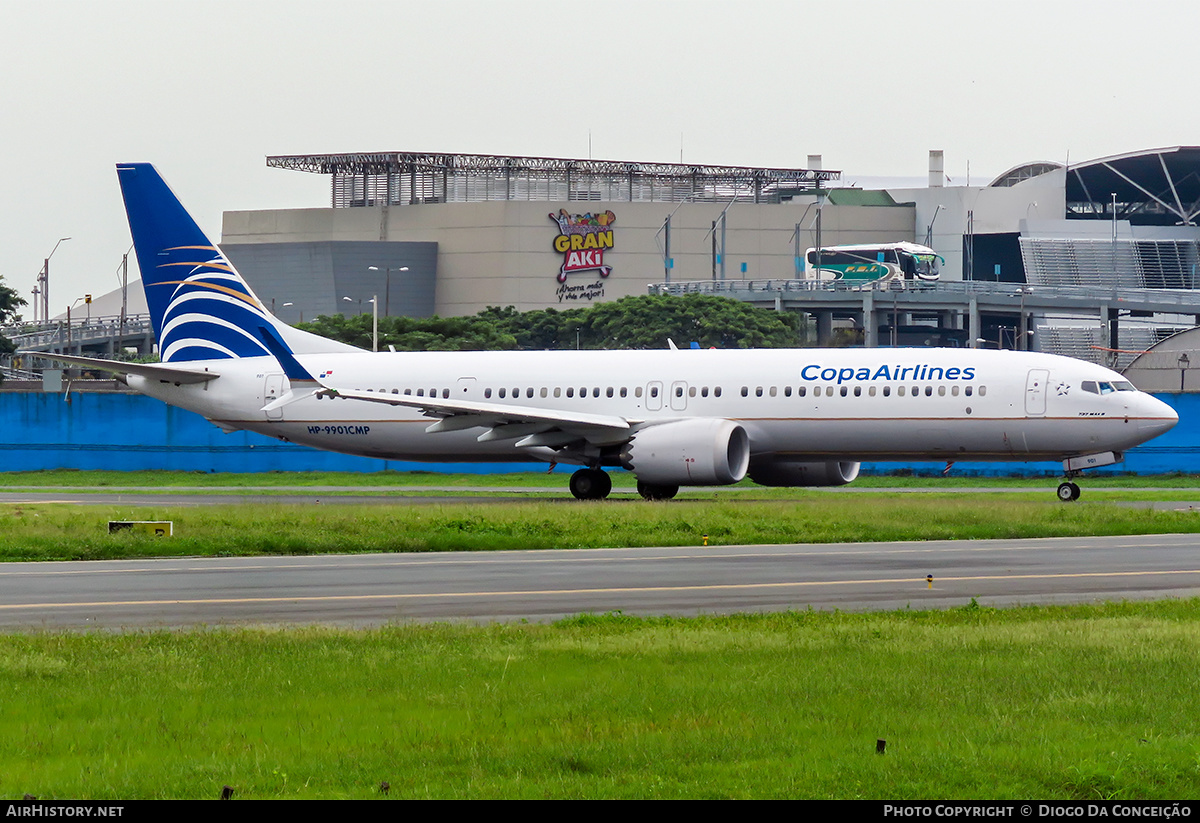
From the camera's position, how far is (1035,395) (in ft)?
119

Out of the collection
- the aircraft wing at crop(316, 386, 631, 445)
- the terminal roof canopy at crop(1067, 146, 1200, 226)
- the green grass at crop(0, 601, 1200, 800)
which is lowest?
the green grass at crop(0, 601, 1200, 800)

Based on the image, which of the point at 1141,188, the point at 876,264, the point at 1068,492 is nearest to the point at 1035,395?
the point at 1068,492

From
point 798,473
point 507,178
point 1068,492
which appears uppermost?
point 507,178

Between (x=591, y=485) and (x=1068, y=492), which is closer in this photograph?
(x=1068, y=492)

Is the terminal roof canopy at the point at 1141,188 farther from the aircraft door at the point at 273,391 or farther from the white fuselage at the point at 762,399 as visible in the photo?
the aircraft door at the point at 273,391

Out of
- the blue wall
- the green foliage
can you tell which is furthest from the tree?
the blue wall

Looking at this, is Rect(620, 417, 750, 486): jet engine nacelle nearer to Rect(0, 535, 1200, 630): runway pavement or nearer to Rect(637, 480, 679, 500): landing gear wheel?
Rect(637, 480, 679, 500): landing gear wheel

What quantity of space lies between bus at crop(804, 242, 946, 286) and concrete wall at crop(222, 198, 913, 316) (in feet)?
37.4

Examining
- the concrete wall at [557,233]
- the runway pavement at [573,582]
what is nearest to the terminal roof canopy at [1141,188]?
the concrete wall at [557,233]

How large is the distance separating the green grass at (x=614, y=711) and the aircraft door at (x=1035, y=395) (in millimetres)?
21407

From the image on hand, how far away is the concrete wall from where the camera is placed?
163 m

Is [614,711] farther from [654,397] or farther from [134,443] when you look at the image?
[134,443]

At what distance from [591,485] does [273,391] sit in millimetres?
9595

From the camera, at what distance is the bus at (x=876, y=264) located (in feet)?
480
